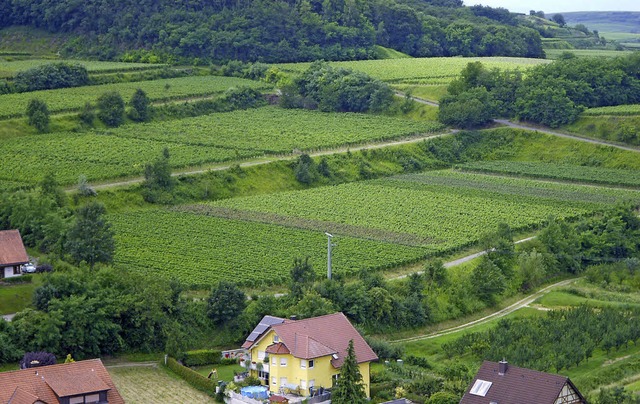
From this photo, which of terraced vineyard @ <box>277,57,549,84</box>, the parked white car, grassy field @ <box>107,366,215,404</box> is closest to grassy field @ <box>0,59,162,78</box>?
terraced vineyard @ <box>277,57,549,84</box>

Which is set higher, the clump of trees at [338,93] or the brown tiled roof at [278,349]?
the clump of trees at [338,93]

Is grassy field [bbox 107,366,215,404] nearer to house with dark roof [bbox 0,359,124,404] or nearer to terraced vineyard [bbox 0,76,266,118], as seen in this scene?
house with dark roof [bbox 0,359,124,404]

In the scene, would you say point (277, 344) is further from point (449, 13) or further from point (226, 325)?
point (449, 13)

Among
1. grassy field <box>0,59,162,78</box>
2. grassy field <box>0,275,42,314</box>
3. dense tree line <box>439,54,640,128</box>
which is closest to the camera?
grassy field <box>0,275,42,314</box>

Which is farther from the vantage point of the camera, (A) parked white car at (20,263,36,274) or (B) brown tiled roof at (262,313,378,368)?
(A) parked white car at (20,263,36,274)

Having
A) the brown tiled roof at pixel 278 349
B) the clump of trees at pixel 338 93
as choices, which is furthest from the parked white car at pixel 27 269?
the clump of trees at pixel 338 93

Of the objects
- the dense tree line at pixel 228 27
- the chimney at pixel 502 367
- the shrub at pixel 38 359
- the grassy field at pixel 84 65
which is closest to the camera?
the chimney at pixel 502 367

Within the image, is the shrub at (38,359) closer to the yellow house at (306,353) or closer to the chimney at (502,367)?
the yellow house at (306,353)
